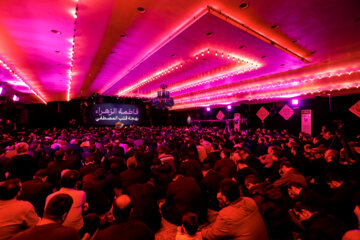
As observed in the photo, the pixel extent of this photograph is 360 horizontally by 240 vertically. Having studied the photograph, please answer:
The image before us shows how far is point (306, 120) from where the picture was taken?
1220cm

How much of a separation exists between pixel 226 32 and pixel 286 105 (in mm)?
11539

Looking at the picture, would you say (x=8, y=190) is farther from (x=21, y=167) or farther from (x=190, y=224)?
(x=21, y=167)

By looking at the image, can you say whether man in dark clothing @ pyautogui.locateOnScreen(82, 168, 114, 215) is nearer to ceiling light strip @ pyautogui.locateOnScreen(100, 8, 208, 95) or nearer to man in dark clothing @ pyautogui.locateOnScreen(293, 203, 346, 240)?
man in dark clothing @ pyautogui.locateOnScreen(293, 203, 346, 240)

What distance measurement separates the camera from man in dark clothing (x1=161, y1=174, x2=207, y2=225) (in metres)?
2.71

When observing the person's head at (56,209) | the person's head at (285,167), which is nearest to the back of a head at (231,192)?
the person's head at (56,209)

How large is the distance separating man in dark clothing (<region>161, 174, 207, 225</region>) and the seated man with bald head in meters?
1.12

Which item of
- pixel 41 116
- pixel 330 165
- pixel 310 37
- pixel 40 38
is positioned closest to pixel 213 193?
pixel 330 165

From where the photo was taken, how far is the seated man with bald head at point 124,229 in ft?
5.03

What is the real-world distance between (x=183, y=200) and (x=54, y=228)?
169 cm

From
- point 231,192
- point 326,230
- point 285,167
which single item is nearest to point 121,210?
point 231,192

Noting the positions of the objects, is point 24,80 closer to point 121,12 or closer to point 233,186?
point 121,12

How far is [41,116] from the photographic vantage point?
15.7 metres

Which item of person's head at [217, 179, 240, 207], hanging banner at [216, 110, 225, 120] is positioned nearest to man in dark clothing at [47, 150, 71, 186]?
person's head at [217, 179, 240, 207]

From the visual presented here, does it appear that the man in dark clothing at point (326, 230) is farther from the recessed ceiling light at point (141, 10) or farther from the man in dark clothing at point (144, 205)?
the recessed ceiling light at point (141, 10)
